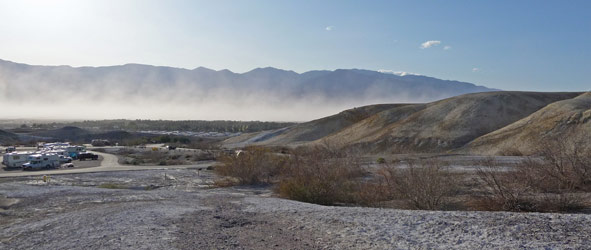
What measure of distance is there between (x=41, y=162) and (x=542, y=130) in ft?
152

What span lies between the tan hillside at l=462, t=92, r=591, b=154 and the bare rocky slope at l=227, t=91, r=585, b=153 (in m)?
2.19

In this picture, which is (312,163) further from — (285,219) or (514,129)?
(514,129)

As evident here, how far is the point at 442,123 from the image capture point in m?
57.0

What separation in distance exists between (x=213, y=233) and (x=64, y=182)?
80.5 ft

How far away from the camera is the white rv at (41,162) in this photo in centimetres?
4362

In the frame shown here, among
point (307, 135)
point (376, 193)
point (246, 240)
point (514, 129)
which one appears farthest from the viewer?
point (307, 135)

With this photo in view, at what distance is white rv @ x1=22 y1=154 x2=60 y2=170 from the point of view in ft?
143

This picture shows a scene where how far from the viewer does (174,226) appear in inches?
455

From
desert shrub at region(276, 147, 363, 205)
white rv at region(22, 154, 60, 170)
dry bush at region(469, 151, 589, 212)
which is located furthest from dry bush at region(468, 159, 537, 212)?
white rv at region(22, 154, 60, 170)

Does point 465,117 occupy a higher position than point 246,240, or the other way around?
point 465,117

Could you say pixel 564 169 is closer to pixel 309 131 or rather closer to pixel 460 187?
pixel 460 187

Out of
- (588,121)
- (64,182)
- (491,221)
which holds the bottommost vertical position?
(64,182)

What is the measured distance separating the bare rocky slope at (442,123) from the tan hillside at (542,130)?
86.4 inches

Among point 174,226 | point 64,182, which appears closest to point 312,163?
point 174,226
